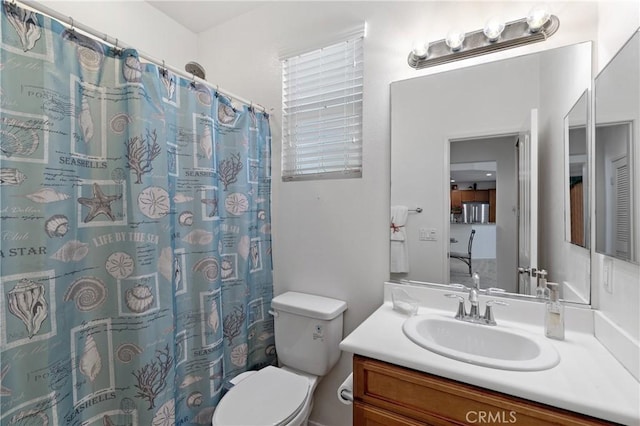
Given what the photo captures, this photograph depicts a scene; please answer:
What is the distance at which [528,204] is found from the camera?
4.35 ft

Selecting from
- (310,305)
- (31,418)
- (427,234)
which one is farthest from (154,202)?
(427,234)

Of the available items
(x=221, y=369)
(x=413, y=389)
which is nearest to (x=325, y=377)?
(x=221, y=369)

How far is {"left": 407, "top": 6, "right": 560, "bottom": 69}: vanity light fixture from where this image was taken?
3.98 ft

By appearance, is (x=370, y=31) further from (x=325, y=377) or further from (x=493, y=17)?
(x=325, y=377)

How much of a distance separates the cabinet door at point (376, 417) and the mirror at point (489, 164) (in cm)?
64

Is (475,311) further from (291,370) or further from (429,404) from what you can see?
(291,370)

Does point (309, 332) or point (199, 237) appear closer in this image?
point (199, 237)

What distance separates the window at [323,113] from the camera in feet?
5.56

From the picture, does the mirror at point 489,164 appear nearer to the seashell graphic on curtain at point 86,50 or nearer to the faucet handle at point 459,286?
the faucet handle at point 459,286

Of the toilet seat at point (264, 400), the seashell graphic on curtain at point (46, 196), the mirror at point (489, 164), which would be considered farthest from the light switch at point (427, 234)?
the seashell graphic on curtain at point (46, 196)

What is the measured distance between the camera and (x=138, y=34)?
182 centimetres

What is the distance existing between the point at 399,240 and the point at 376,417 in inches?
31.2

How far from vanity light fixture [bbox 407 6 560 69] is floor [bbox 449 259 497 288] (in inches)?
38.2

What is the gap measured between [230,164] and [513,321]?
5.27 feet
